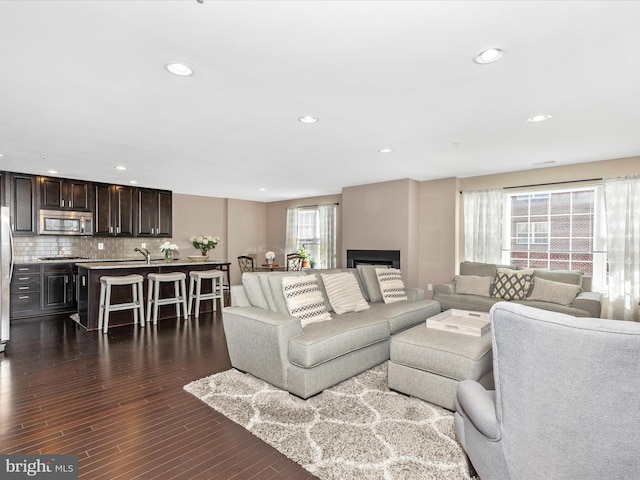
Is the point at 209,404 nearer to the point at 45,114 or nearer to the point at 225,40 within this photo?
the point at 225,40

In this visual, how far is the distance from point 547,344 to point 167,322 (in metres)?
5.31

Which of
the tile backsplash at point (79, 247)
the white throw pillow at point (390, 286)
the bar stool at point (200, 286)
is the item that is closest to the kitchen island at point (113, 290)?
the bar stool at point (200, 286)

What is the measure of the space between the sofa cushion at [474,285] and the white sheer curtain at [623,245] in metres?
1.53

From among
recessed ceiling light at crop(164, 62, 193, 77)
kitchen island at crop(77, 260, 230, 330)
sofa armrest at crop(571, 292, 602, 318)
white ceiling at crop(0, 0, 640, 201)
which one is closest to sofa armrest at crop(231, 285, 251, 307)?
white ceiling at crop(0, 0, 640, 201)

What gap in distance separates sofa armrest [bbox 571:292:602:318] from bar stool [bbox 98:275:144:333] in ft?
19.3

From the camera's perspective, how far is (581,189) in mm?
5090

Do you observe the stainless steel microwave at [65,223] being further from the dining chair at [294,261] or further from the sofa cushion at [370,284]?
the sofa cushion at [370,284]

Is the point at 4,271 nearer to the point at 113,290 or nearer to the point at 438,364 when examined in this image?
the point at 113,290

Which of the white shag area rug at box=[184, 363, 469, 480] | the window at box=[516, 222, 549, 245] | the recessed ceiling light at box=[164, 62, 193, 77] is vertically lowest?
the white shag area rug at box=[184, 363, 469, 480]

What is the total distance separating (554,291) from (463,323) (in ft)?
7.39

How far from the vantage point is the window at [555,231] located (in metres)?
5.00

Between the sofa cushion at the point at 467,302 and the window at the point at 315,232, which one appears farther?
the window at the point at 315,232

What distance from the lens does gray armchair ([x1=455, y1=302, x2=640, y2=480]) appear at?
1.07 metres

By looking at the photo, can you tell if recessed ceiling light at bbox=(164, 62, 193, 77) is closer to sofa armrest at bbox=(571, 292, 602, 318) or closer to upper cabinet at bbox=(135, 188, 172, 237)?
sofa armrest at bbox=(571, 292, 602, 318)
